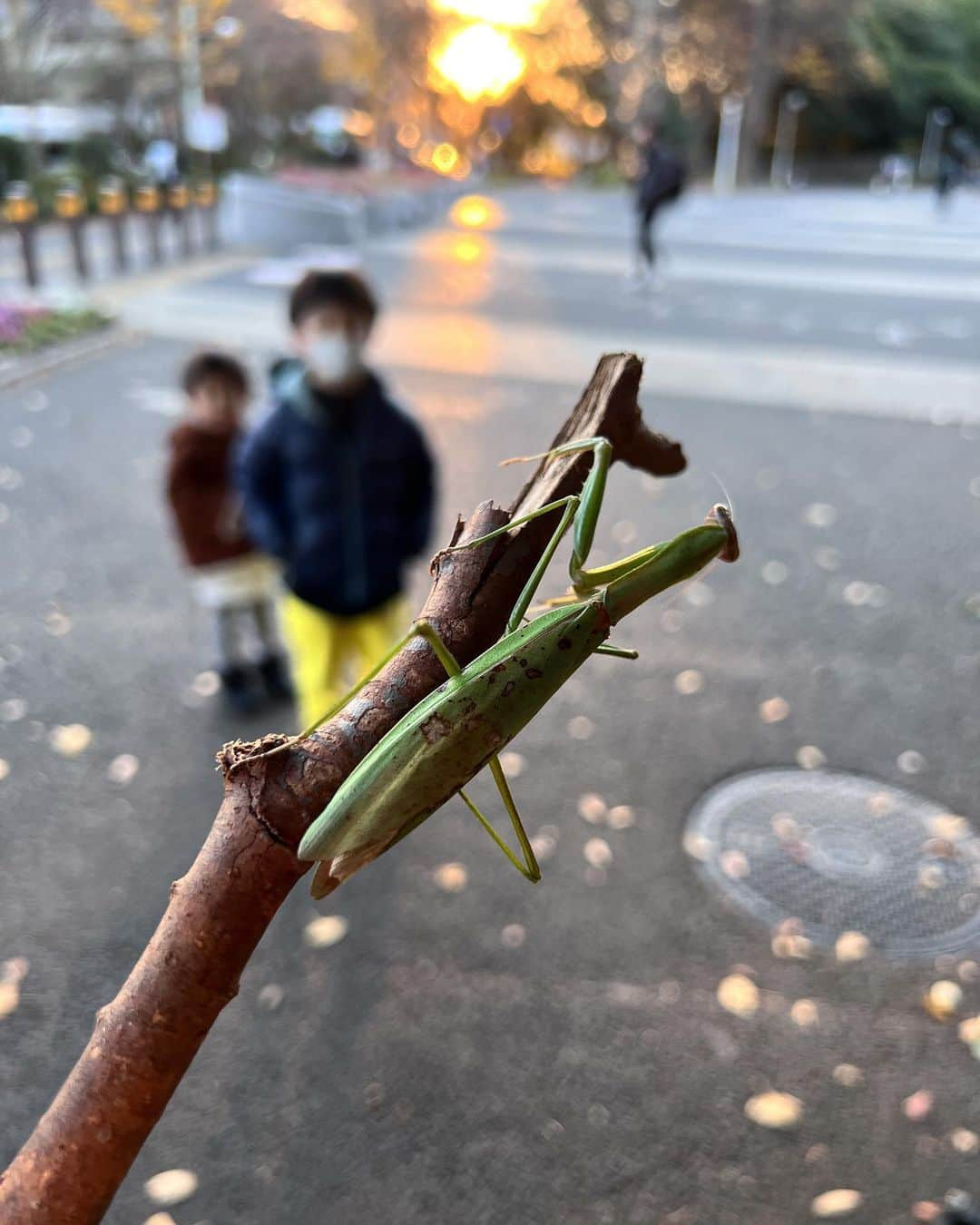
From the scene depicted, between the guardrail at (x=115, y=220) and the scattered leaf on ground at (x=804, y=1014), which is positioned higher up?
the guardrail at (x=115, y=220)

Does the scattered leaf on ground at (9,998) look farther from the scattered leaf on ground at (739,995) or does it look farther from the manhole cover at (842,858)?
the manhole cover at (842,858)

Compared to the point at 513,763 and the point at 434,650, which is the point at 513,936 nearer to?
the point at 513,763

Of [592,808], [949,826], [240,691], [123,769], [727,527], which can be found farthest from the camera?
[240,691]

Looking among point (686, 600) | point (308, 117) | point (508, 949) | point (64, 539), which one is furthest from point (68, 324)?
point (308, 117)

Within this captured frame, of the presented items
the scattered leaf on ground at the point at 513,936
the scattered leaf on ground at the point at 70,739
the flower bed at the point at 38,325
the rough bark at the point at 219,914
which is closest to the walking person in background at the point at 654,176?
the flower bed at the point at 38,325

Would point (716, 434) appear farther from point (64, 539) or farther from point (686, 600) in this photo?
point (64, 539)

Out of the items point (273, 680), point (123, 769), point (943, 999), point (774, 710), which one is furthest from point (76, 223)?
point (943, 999)
